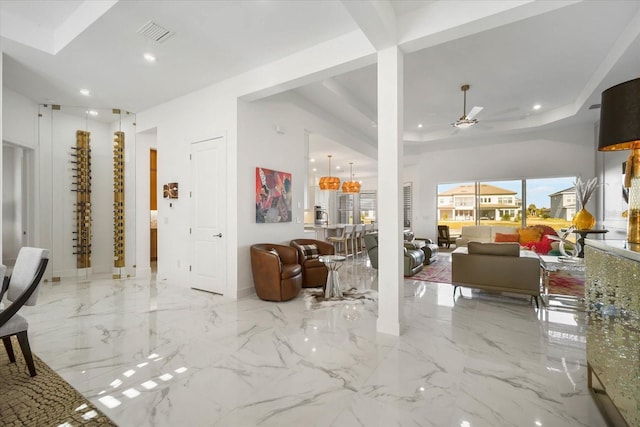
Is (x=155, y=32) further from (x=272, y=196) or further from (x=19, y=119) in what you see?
(x=19, y=119)

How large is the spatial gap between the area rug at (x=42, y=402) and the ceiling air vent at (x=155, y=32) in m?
3.42

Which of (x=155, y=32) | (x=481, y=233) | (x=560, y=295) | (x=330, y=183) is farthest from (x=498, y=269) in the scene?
(x=330, y=183)

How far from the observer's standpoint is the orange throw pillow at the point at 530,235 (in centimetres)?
720

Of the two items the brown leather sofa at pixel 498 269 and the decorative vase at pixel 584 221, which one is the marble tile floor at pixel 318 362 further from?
the decorative vase at pixel 584 221

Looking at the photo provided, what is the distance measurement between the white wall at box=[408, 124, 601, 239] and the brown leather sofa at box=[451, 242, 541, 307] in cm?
464

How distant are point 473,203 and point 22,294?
1012 cm

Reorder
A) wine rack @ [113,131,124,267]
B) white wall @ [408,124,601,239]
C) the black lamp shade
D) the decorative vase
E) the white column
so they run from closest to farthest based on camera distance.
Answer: the black lamp shade, the white column, the decorative vase, wine rack @ [113,131,124,267], white wall @ [408,124,601,239]

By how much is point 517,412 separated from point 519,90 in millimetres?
5904

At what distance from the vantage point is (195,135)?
16.0 feet

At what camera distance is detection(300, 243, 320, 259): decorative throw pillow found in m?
4.95

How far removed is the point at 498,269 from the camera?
3.98m

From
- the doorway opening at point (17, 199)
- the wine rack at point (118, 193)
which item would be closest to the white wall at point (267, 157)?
the wine rack at point (118, 193)

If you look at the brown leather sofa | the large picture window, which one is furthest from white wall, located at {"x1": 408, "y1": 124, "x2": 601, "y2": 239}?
the brown leather sofa

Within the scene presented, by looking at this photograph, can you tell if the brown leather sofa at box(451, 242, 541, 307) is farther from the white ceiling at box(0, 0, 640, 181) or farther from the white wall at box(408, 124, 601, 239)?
the white wall at box(408, 124, 601, 239)
